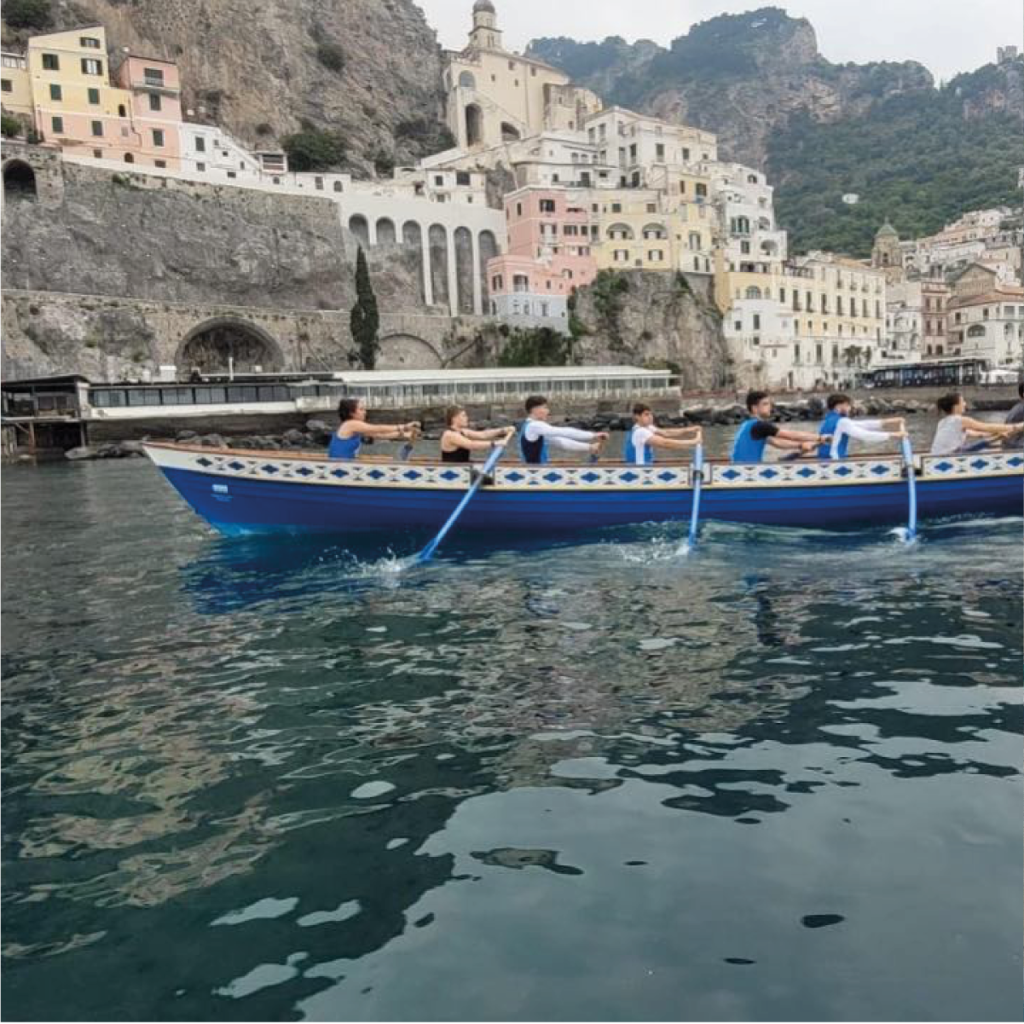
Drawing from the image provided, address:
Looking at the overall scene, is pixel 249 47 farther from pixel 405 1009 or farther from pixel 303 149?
pixel 405 1009

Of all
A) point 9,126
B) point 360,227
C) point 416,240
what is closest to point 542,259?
point 416,240

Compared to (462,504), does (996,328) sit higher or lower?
higher

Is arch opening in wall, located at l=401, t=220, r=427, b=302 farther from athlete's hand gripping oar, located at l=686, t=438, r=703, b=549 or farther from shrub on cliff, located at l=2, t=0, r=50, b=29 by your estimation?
athlete's hand gripping oar, located at l=686, t=438, r=703, b=549

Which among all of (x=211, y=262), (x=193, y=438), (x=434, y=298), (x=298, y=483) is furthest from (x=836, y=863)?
(x=434, y=298)

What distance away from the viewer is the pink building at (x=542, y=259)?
76.7 metres

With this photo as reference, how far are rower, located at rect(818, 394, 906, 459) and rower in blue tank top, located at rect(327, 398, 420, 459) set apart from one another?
681cm

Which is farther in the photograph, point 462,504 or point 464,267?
point 464,267

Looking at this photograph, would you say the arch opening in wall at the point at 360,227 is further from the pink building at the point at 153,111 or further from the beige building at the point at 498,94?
the beige building at the point at 498,94

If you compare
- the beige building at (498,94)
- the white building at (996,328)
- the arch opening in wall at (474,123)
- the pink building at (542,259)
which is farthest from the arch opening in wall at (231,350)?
the white building at (996,328)

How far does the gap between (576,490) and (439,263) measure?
70.5 metres

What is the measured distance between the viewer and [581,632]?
9078 millimetres

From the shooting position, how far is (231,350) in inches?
2645

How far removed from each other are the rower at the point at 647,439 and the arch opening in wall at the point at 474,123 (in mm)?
98205

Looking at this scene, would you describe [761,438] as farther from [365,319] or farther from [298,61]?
[298,61]
